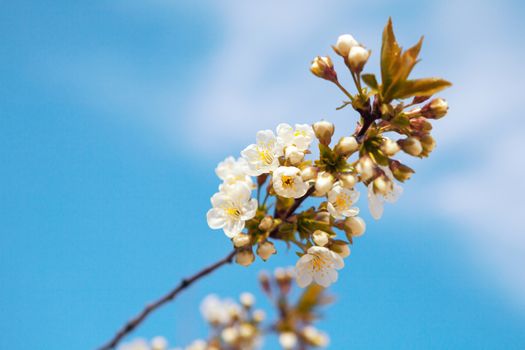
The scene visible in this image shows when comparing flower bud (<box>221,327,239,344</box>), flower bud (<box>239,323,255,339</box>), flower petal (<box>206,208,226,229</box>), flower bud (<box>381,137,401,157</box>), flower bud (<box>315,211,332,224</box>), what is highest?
flower bud (<box>221,327,239,344</box>)

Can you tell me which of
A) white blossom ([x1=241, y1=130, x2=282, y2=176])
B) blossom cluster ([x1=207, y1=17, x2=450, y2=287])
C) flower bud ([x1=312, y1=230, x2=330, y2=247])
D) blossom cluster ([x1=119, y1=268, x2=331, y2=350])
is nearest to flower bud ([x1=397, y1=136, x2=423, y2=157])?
blossom cluster ([x1=207, y1=17, x2=450, y2=287])

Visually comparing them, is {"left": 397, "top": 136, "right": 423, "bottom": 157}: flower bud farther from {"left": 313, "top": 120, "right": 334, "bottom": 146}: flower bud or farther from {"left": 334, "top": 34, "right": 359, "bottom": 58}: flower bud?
{"left": 334, "top": 34, "right": 359, "bottom": 58}: flower bud

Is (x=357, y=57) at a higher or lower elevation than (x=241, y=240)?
higher

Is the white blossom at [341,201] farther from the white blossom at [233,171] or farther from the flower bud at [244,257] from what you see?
the white blossom at [233,171]

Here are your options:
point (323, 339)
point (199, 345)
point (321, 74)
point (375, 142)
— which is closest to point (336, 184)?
point (375, 142)

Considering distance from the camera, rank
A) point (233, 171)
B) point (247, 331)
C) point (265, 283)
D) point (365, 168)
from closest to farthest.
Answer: point (365, 168) < point (233, 171) < point (265, 283) < point (247, 331)

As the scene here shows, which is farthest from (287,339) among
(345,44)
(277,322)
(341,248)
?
(345,44)

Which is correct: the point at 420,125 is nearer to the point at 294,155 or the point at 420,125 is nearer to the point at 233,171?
the point at 294,155

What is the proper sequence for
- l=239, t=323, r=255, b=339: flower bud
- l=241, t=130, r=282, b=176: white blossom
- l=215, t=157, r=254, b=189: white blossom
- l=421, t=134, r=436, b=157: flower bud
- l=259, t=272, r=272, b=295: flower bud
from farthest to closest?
l=239, t=323, r=255, b=339: flower bud
l=259, t=272, r=272, b=295: flower bud
l=215, t=157, r=254, b=189: white blossom
l=241, t=130, r=282, b=176: white blossom
l=421, t=134, r=436, b=157: flower bud
